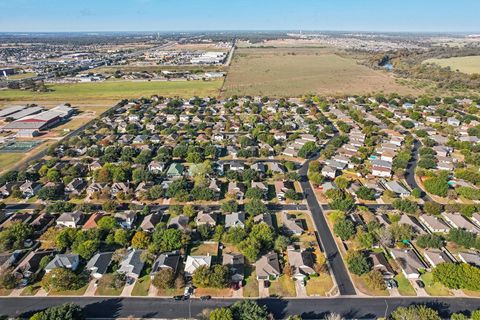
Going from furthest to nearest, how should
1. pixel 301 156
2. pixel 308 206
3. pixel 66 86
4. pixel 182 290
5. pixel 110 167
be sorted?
pixel 66 86, pixel 301 156, pixel 110 167, pixel 308 206, pixel 182 290

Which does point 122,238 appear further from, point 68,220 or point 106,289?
point 68,220

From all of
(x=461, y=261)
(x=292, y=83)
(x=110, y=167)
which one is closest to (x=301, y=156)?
(x=461, y=261)

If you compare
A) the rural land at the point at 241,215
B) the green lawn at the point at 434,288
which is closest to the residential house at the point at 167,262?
the rural land at the point at 241,215

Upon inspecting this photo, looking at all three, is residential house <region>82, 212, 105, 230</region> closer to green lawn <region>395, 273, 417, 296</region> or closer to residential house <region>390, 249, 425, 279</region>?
green lawn <region>395, 273, 417, 296</region>

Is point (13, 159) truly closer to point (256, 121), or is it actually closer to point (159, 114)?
point (159, 114)

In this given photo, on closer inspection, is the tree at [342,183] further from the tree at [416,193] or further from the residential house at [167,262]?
the residential house at [167,262]

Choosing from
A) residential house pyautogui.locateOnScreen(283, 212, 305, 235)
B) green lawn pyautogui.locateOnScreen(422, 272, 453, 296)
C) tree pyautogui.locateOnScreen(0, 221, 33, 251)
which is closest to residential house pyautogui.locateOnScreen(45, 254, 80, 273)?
tree pyautogui.locateOnScreen(0, 221, 33, 251)
